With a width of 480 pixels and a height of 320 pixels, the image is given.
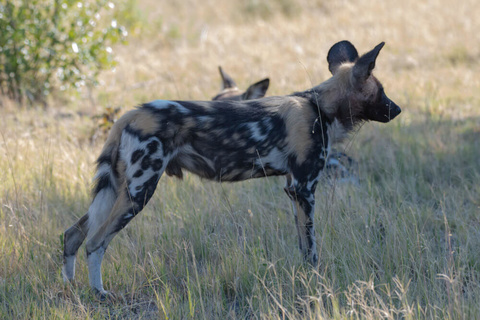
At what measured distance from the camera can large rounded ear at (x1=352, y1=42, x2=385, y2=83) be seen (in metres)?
2.99

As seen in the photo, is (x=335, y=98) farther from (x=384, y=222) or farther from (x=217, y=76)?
(x=217, y=76)

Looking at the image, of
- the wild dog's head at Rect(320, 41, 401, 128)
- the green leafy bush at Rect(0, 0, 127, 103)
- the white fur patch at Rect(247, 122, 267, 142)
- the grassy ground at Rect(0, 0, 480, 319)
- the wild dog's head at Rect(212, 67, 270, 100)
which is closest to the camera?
the grassy ground at Rect(0, 0, 480, 319)

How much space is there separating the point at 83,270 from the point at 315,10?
1003 centimetres

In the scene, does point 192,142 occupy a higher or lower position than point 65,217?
higher

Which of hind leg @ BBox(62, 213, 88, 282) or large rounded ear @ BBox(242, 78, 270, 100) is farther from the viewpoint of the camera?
large rounded ear @ BBox(242, 78, 270, 100)

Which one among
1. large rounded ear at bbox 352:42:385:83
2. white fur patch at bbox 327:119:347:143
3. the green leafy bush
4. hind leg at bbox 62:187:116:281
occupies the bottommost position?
hind leg at bbox 62:187:116:281

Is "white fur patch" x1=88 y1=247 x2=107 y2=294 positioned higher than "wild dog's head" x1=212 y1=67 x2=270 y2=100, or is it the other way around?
"wild dog's head" x1=212 y1=67 x2=270 y2=100

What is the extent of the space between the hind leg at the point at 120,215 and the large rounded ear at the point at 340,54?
138 cm

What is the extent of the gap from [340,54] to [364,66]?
A: 1.73 feet

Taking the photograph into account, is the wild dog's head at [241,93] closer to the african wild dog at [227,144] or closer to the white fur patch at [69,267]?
the african wild dog at [227,144]

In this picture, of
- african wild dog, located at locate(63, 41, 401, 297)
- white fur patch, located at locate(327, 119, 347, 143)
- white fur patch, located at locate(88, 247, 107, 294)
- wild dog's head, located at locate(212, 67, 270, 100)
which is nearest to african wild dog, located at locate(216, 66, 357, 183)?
wild dog's head, located at locate(212, 67, 270, 100)

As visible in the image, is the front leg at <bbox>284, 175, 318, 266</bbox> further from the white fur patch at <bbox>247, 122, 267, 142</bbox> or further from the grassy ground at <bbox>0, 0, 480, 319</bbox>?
the white fur patch at <bbox>247, 122, 267, 142</bbox>

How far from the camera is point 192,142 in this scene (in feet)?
9.55

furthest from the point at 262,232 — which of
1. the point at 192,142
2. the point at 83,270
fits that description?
the point at 83,270
